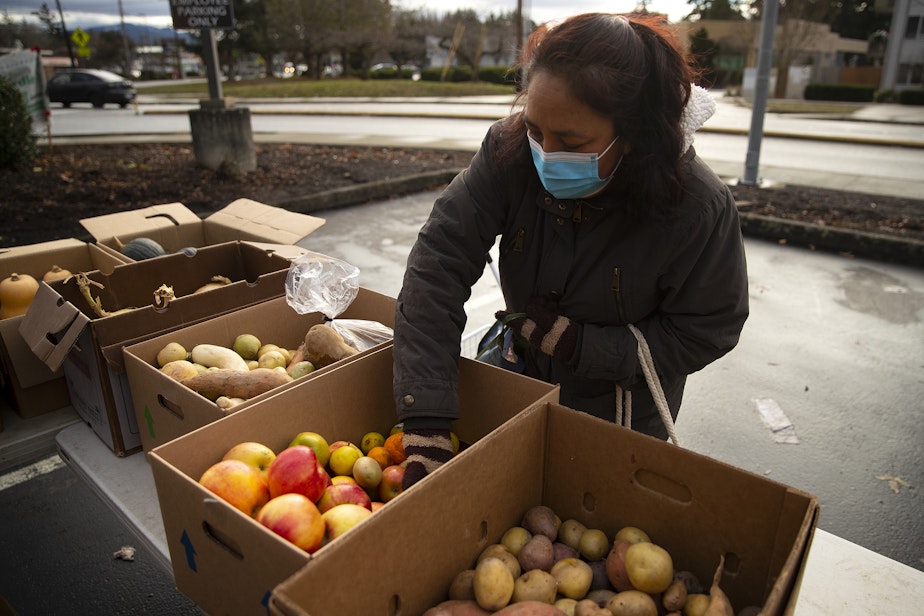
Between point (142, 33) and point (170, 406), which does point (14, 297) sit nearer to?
point (170, 406)

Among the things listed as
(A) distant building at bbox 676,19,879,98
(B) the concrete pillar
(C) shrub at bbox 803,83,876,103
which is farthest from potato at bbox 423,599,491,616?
(C) shrub at bbox 803,83,876,103

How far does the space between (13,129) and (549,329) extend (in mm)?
11814

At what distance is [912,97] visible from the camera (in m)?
27.8

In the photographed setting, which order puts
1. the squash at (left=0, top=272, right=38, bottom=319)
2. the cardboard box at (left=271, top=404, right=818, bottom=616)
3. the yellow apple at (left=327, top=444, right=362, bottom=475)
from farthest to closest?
1. the squash at (left=0, top=272, right=38, bottom=319)
2. the yellow apple at (left=327, top=444, right=362, bottom=475)
3. the cardboard box at (left=271, top=404, right=818, bottom=616)

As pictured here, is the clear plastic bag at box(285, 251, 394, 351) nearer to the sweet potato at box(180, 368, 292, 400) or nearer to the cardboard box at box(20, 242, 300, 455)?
the cardboard box at box(20, 242, 300, 455)

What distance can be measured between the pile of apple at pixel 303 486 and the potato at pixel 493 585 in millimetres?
295

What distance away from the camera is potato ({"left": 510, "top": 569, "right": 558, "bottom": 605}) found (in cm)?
146

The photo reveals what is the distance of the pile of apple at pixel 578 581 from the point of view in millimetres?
1398

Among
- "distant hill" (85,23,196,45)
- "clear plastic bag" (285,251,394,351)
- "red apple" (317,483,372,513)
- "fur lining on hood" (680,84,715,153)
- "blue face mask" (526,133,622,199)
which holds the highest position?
"distant hill" (85,23,196,45)

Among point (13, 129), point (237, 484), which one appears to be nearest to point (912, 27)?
point (13, 129)

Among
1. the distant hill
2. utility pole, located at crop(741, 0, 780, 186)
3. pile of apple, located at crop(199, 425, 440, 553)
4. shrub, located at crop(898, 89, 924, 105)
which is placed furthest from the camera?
the distant hill

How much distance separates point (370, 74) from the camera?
158 feet

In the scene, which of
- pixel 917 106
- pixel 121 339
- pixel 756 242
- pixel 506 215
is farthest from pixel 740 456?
pixel 917 106

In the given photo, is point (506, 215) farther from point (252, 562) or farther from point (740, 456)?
point (740, 456)
